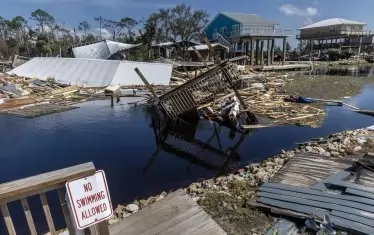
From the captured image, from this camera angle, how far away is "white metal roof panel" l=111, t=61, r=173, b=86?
26.8 meters

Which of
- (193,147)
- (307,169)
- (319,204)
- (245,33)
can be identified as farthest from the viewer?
(245,33)

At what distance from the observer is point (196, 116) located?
52.4 ft

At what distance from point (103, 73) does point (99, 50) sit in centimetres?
1322

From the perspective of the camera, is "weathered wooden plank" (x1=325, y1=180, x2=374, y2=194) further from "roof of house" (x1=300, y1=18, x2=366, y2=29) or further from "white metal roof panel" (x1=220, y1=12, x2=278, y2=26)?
"roof of house" (x1=300, y1=18, x2=366, y2=29)

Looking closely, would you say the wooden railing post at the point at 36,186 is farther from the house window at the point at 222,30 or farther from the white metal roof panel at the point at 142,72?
the house window at the point at 222,30

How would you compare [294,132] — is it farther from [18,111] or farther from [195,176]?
[18,111]

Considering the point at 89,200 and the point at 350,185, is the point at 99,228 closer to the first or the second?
the point at 89,200

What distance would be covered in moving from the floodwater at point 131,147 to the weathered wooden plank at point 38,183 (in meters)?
4.99

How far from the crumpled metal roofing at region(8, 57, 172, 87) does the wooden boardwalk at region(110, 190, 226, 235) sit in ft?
72.0

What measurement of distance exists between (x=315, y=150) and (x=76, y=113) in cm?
1411

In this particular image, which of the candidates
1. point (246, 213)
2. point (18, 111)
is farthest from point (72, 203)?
point (18, 111)

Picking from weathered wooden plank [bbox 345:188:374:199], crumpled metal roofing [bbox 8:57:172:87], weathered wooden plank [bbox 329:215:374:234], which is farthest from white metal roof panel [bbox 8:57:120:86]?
weathered wooden plank [bbox 329:215:374:234]

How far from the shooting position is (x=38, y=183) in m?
2.43

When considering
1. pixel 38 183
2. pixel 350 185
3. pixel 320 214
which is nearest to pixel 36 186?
pixel 38 183
